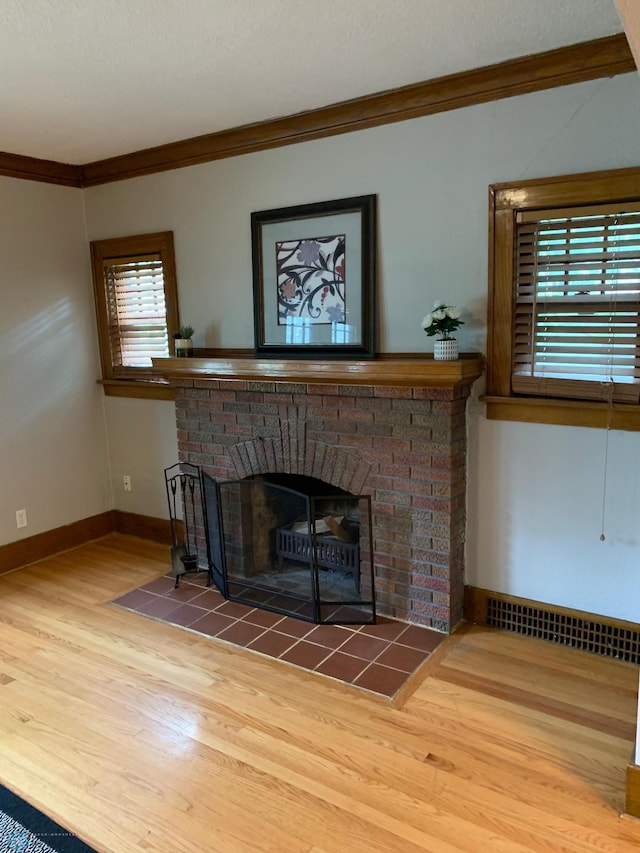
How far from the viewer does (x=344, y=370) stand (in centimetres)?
275

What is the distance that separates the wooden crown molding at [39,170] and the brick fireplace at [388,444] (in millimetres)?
1597

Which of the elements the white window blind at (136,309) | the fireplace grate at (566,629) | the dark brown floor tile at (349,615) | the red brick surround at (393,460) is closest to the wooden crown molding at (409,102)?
the white window blind at (136,309)

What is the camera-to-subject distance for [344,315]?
9.85ft

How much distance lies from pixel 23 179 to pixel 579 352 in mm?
3277

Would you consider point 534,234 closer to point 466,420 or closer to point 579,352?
point 579,352

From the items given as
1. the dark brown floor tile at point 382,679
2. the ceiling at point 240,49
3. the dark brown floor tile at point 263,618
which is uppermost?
the ceiling at point 240,49

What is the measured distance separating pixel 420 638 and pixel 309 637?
0.51 metres

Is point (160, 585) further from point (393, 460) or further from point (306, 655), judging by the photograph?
point (393, 460)

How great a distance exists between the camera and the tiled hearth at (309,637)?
8.38 ft

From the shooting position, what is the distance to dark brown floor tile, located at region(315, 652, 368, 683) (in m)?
2.53

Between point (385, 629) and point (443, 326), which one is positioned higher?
point (443, 326)

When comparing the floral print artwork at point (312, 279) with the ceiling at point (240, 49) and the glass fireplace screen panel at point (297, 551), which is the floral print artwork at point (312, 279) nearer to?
the ceiling at point (240, 49)

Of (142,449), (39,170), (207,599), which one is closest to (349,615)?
(207,599)

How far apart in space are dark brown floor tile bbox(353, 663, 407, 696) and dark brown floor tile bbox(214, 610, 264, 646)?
1.93ft
